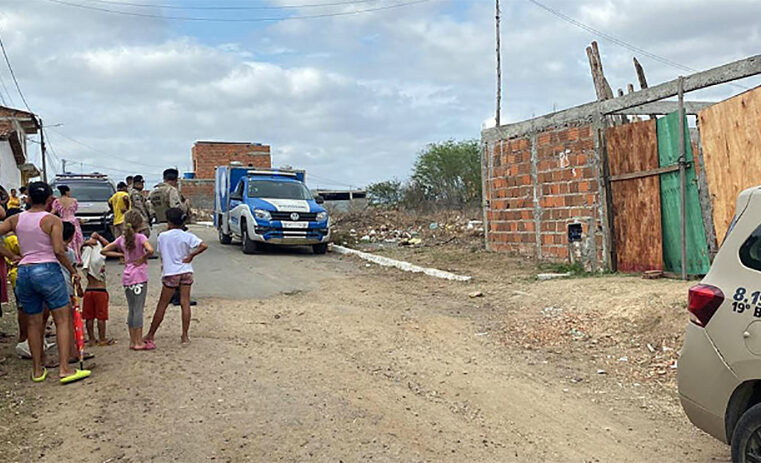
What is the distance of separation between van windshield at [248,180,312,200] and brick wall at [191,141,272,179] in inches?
963

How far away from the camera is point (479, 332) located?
776 centimetres

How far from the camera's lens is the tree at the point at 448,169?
97.7ft

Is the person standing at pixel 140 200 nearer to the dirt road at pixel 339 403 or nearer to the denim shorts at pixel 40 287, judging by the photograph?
the dirt road at pixel 339 403

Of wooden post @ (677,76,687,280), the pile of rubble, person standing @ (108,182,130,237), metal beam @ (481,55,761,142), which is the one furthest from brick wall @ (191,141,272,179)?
wooden post @ (677,76,687,280)

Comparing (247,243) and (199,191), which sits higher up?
(199,191)

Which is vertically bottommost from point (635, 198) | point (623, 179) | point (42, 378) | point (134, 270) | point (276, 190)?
point (42, 378)

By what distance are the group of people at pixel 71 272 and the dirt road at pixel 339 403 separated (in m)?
0.30

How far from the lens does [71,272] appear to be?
5723 millimetres

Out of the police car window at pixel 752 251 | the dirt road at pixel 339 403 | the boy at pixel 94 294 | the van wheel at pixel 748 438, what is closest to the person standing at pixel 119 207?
the dirt road at pixel 339 403

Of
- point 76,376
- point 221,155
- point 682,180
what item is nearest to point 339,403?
point 76,376

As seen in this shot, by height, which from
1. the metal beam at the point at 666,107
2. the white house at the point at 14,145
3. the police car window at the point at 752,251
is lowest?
the police car window at the point at 752,251

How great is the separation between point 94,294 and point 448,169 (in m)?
27.2

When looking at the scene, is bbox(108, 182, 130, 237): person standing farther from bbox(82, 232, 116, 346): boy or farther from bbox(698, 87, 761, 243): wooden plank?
bbox(698, 87, 761, 243): wooden plank

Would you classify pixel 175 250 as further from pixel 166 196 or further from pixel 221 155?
pixel 221 155
